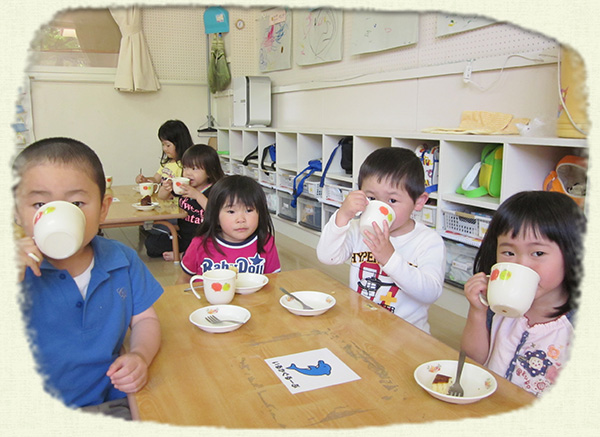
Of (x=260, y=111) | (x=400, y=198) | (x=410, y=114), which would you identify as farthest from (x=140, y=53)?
(x=400, y=198)

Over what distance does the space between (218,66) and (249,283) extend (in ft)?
17.0

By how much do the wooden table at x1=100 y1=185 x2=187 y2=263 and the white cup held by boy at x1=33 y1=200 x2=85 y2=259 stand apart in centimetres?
198

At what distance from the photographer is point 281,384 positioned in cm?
88

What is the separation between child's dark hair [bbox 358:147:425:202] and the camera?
5.22 feet

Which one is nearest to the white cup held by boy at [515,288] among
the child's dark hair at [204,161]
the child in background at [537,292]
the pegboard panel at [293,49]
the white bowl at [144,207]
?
the child in background at [537,292]

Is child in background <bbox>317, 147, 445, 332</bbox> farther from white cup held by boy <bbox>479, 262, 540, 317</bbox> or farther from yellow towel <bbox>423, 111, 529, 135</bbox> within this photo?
yellow towel <bbox>423, 111, 529, 135</bbox>

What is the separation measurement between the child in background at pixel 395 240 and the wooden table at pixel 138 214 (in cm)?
165

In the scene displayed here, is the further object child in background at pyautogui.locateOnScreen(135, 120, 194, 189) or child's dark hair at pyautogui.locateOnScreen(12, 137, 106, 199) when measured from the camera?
child in background at pyautogui.locateOnScreen(135, 120, 194, 189)

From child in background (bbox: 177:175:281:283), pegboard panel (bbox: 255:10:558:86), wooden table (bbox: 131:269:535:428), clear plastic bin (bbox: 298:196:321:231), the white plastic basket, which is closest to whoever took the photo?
wooden table (bbox: 131:269:535:428)

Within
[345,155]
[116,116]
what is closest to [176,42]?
[116,116]

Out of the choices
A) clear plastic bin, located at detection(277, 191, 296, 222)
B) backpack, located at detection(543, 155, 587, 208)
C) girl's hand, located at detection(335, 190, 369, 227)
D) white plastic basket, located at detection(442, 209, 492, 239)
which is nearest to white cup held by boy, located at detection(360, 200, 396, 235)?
girl's hand, located at detection(335, 190, 369, 227)

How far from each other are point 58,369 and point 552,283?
105 centimetres

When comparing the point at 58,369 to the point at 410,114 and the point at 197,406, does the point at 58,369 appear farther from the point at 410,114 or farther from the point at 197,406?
the point at 410,114

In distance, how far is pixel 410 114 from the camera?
3.56 meters
